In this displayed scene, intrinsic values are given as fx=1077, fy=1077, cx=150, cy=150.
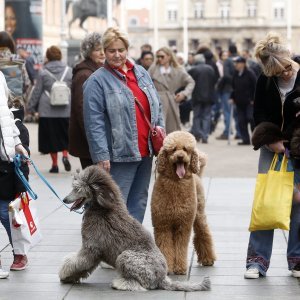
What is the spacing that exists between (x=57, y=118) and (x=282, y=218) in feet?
26.4

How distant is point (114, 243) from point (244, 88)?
1442 cm

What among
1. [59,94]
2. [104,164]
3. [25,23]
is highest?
[25,23]

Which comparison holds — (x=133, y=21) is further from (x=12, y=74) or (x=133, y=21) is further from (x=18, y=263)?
(x=18, y=263)

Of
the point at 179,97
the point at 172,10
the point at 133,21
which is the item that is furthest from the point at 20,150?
the point at 133,21

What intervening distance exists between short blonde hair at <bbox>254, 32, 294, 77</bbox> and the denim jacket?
1.04 metres

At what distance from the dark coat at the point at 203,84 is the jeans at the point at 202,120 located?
19 cm

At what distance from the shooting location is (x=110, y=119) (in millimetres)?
7973

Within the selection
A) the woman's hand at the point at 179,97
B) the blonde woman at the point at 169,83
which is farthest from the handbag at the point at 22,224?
the woman's hand at the point at 179,97

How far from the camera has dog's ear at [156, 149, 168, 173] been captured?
7.77 m

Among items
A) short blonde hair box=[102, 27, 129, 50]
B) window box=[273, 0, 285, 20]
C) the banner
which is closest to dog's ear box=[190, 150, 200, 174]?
short blonde hair box=[102, 27, 129, 50]

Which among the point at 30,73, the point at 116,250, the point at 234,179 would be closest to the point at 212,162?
the point at 234,179

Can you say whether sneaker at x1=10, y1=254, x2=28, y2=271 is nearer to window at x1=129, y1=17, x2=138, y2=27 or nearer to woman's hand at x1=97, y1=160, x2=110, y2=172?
woman's hand at x1=97, y1=160, x2=110, y2=172

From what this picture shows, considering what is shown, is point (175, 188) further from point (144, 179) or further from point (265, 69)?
point (265, 69)

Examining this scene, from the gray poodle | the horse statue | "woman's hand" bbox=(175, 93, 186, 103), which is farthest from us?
the horse statue
